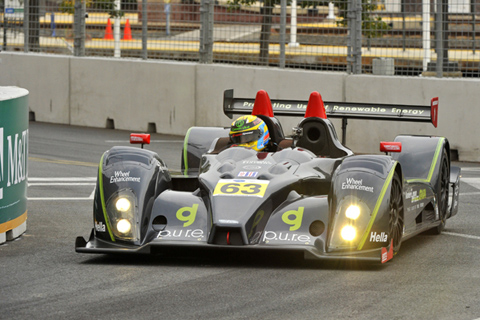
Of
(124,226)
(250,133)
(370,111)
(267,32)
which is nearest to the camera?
(124,226)

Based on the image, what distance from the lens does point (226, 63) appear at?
18016mm

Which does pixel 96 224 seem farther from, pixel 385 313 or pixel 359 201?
pixel 385 313

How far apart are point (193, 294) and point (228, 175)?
5.64ft

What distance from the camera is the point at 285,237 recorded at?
754 cm

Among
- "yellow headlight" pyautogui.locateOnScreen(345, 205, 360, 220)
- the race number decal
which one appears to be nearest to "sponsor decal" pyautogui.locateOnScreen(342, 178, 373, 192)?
"yellow headlight" pyautogui.locateOnScreen(345, 205, 360, 220)

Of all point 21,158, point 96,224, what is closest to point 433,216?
point 96,224

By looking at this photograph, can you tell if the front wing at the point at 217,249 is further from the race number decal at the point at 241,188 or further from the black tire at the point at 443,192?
the black tire at the point at 443,192

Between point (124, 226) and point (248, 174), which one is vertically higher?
point (248, 174)

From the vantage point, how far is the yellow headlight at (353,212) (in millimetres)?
7559

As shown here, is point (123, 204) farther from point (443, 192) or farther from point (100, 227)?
point (443, 192)

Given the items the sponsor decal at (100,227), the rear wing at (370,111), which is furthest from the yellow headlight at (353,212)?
the rear wing at (370,111)

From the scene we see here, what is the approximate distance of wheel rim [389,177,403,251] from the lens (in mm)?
7898

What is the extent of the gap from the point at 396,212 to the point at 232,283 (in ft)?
5.78

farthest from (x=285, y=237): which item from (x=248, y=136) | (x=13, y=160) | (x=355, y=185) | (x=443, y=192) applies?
(x=443, y=192)
